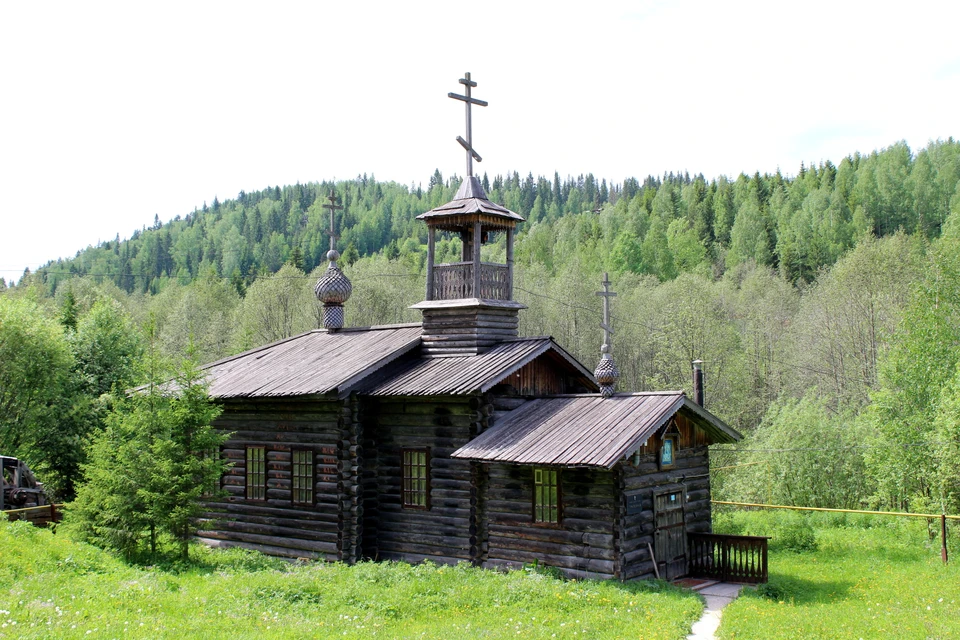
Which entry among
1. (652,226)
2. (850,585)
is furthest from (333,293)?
(652,226)

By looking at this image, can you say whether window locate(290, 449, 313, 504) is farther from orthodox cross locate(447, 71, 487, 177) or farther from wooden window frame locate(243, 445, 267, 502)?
orthodox cross locate(447, 71, 487, 177)

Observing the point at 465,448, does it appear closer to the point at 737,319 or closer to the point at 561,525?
the point at 561,525

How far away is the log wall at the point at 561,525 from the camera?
15836 millimetres

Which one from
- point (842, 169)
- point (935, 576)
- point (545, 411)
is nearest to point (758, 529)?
point (935, 576)

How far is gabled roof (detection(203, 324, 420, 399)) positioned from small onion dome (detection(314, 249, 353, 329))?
0.37 m

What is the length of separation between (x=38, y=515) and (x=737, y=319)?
44159 mm

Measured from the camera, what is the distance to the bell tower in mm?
19922

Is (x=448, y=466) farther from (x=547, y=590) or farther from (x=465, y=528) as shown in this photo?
(x=547, y=590)

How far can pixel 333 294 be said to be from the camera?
24359mm

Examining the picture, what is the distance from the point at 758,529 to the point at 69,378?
24.1 m

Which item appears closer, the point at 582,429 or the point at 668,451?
the point at 582,429

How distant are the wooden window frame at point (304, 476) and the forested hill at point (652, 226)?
4974 centimetres

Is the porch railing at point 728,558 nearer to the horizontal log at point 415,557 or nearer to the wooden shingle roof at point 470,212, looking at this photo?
the horizontal log at point 415,557

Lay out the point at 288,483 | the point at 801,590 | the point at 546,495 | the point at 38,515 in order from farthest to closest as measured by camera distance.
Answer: the point at 38,515
the point at 288,483
the point at 546,495
the point at 801,590
